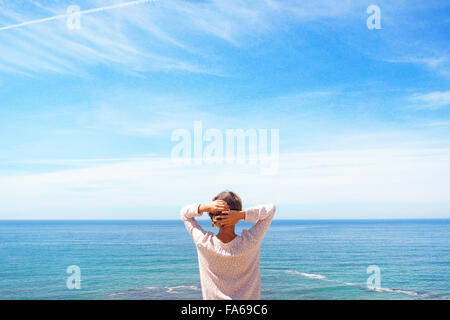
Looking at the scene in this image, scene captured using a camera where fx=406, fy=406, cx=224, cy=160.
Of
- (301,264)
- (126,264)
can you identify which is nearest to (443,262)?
(301,264)

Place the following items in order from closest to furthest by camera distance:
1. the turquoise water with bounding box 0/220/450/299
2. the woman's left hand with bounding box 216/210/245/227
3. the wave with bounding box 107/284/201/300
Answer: the woman's left hand with bounding box 216/210/245/227 → the wave with bounding box 107/284/201/300 → the turquoise water with bounding box 0/220/450/299

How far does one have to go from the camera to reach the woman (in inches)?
79.7

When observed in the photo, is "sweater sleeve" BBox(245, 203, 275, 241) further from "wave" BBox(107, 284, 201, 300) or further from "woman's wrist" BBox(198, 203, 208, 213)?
"wave" BBox(107, 284, 201, 300)

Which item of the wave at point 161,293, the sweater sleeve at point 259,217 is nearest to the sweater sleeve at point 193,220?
the sweater sleeve at point 259,217

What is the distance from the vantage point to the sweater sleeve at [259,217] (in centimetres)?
206

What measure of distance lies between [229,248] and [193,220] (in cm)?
27

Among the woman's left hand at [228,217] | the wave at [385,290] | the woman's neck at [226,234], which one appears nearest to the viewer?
the woman's left hand at [228,217]

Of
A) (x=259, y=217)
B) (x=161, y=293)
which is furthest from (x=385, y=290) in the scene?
(x=259, y=217)

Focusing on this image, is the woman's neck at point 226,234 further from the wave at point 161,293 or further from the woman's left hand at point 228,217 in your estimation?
the wave at point 161,293

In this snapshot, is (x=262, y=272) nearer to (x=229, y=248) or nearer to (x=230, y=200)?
(x=229, y=248)

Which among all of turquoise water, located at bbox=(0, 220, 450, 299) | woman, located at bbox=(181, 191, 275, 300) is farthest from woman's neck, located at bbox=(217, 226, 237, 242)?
turquoise water, located at bbox=(0, 220, 450, 299)

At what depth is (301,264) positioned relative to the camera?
37188mm
